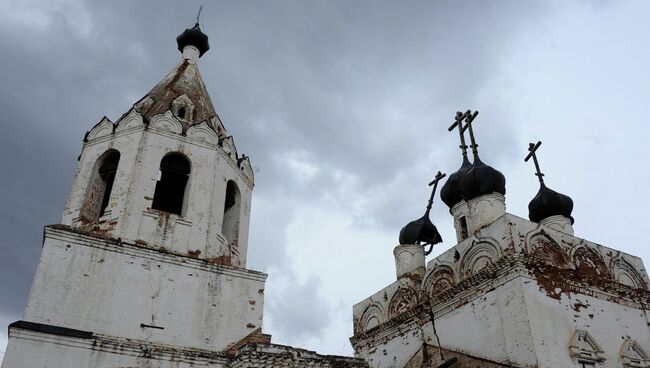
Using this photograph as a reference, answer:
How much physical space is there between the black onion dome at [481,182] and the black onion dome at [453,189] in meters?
0.33

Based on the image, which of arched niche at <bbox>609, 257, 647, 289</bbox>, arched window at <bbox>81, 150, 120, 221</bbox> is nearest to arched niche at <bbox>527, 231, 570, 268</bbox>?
arched niche at <bbox>609, 257, 647, 289</bbox>

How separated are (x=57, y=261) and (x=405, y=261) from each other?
25.4ft

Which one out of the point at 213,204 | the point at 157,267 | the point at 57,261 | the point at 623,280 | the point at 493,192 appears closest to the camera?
the point at 57,261

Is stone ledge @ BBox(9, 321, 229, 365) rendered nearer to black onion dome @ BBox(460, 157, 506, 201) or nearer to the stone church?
the stone church

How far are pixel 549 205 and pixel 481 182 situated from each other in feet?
5.49

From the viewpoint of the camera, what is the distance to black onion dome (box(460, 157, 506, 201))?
42.1 feet

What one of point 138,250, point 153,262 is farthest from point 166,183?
point 153,262

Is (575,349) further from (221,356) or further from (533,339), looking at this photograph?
(221,356)

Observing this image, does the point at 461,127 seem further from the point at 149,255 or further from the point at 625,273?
the point at 149,255

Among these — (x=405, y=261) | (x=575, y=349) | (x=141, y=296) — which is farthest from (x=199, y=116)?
(x=575, y=349)

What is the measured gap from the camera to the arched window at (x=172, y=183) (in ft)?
34.4

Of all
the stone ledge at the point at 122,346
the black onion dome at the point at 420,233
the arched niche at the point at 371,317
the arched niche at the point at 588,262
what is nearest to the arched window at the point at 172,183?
the stone ledge at the point at 122,346

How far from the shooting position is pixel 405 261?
45.1 feet

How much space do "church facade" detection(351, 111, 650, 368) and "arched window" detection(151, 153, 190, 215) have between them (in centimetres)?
537
